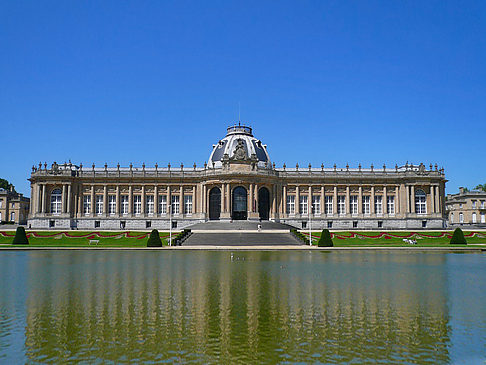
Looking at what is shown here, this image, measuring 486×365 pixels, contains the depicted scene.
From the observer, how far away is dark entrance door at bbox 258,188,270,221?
275 feet

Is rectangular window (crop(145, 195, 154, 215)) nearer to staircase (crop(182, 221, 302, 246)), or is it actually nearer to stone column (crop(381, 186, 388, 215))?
staircase (crop(182, 221, 302, 246))

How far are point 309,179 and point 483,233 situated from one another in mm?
31039

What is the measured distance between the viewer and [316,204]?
86625 mm

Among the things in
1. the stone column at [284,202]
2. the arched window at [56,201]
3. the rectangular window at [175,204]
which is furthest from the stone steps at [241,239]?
the arched window at [56,201]

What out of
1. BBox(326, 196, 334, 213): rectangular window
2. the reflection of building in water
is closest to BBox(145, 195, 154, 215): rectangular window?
BBox(326, 196, 334, 213): rectangular window

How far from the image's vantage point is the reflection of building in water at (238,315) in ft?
41.8

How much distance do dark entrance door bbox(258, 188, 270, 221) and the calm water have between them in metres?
54.7

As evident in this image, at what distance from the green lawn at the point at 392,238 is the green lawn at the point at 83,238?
894 inches

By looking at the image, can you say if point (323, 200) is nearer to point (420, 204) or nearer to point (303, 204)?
point (303, 204)

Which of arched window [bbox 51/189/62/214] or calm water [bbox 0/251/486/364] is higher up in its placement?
arched window [bbox 51/189/62/214]

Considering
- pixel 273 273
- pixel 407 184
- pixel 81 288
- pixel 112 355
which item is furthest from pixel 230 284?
pixel 407 184

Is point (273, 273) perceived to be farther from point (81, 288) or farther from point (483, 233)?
point (483, 233)

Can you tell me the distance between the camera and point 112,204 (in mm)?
86188

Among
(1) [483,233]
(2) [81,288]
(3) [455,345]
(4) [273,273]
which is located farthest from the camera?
(1) [483,233]
